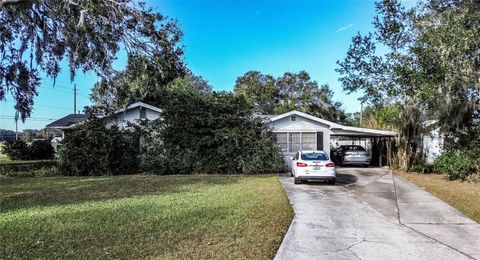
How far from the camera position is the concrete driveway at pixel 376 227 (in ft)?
20.7

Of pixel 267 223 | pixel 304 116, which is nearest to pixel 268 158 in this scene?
pixel 304 116

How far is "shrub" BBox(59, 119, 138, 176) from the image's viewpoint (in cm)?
1914

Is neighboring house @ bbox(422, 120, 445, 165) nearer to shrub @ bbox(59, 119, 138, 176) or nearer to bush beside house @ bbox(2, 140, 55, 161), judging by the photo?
shrub @ bbox(59, 119, 138, 176)

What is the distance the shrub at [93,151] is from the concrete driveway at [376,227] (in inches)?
407

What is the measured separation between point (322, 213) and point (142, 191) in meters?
6.08

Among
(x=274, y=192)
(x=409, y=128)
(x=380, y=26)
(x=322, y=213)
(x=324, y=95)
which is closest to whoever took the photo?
(x=322, y=213)

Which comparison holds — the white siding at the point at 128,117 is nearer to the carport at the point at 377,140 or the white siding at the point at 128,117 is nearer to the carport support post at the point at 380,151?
the carport at the point at 377,140

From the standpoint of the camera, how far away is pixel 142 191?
1269cm

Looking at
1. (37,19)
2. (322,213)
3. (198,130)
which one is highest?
(37,19)

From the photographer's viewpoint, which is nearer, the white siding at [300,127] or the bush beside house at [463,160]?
the bush beside house at [463,160]

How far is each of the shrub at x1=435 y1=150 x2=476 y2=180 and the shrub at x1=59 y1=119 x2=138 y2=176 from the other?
14969mm

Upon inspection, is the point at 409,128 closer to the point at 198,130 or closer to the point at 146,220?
the point at 198,130

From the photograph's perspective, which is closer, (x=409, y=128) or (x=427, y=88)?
(x=427, y=88)

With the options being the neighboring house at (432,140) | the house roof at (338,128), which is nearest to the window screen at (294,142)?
the house roof at (338,128)
